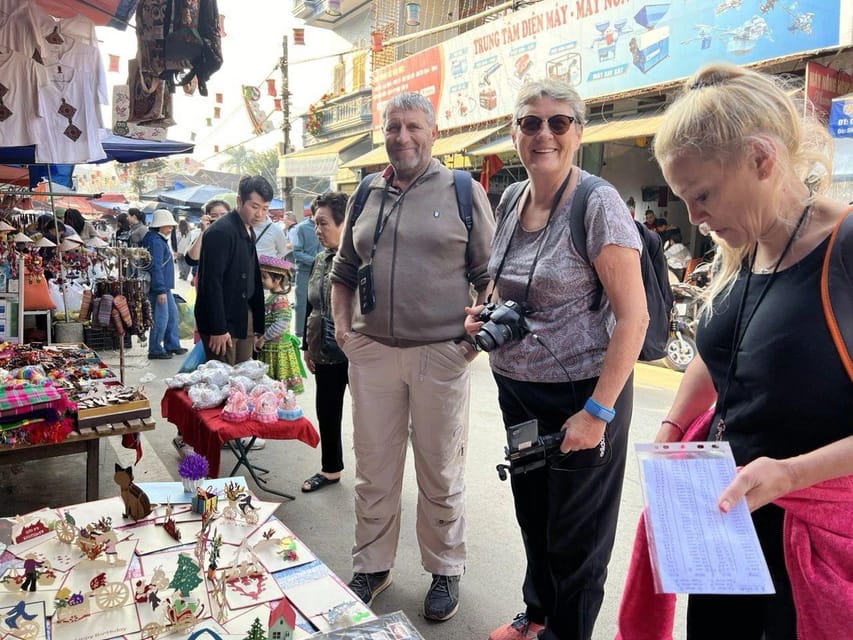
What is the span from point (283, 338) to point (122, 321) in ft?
4.49

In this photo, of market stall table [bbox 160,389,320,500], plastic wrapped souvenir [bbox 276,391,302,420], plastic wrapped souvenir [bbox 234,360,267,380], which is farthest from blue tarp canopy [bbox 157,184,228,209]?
plastic wrapped souvenir [bbox 276,391,302,420]

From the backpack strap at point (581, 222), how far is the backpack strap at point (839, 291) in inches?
29.4

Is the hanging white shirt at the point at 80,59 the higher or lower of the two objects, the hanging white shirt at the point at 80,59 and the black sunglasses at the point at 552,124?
the higher

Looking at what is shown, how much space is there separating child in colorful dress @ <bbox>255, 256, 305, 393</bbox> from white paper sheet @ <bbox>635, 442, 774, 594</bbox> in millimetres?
3740

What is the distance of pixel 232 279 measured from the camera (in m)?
4.12

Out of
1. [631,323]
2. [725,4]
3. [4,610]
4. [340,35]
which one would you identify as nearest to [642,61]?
[725,4]

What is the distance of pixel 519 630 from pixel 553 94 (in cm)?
193

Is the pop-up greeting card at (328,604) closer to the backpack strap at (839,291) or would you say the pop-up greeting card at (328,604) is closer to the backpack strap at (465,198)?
the backpack strap at (839,291)

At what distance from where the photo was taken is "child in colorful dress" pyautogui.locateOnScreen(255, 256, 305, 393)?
→ 4.68 metres

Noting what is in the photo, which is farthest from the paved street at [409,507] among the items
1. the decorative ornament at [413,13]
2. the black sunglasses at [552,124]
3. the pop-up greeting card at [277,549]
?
the decorative ornament at [413,13]

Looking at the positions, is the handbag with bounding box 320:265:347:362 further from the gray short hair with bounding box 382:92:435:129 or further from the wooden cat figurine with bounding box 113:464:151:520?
the wooden cat figurine with bounding box 113:464:151:520

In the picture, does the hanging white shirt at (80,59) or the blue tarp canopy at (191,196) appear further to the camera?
the blue tarp canopy at (191,196)

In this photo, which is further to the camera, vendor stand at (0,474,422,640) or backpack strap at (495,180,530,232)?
backpack strap at (495,180,530,232)

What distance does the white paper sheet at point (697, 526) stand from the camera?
3.58ft
